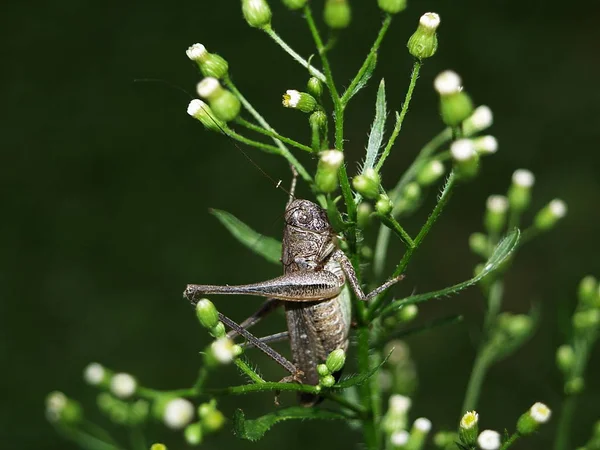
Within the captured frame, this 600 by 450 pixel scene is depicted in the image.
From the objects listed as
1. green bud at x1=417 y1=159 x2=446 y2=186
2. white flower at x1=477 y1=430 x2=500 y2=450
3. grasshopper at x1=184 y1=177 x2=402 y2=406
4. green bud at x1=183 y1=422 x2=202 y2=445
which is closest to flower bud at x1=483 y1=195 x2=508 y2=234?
green bud at x1=417 y1=159 x2=446 y2=186

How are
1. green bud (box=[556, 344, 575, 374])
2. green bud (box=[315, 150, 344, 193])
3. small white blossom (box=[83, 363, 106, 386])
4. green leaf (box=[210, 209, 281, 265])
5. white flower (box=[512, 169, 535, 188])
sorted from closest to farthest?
green bud (box=[315, 150, 344, 193])
small white blossom (box=[83, 363, 106, 386])
green leaf (box=[210, 209, 281, 265])
green bud (box=[556, 344, 575, 374])
white flower (box=[512, 169, 535, 188])

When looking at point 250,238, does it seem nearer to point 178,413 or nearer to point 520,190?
point 178,413

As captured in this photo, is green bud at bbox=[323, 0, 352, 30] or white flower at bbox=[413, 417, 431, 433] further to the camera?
white flower at bbox=[413, 417, 431, 433]

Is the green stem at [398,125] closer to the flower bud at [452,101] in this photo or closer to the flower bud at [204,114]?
the flower bud at [452,101]

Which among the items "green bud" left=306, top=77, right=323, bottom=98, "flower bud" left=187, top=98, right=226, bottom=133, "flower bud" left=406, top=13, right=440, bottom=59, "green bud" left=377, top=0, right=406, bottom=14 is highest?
"green bud" left=377, top=0, right=406, bottom=14

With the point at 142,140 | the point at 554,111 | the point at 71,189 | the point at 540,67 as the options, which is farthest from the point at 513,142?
the point at 71,189

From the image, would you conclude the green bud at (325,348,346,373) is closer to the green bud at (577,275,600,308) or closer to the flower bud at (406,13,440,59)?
the flower bud at (406,13,440,59)
